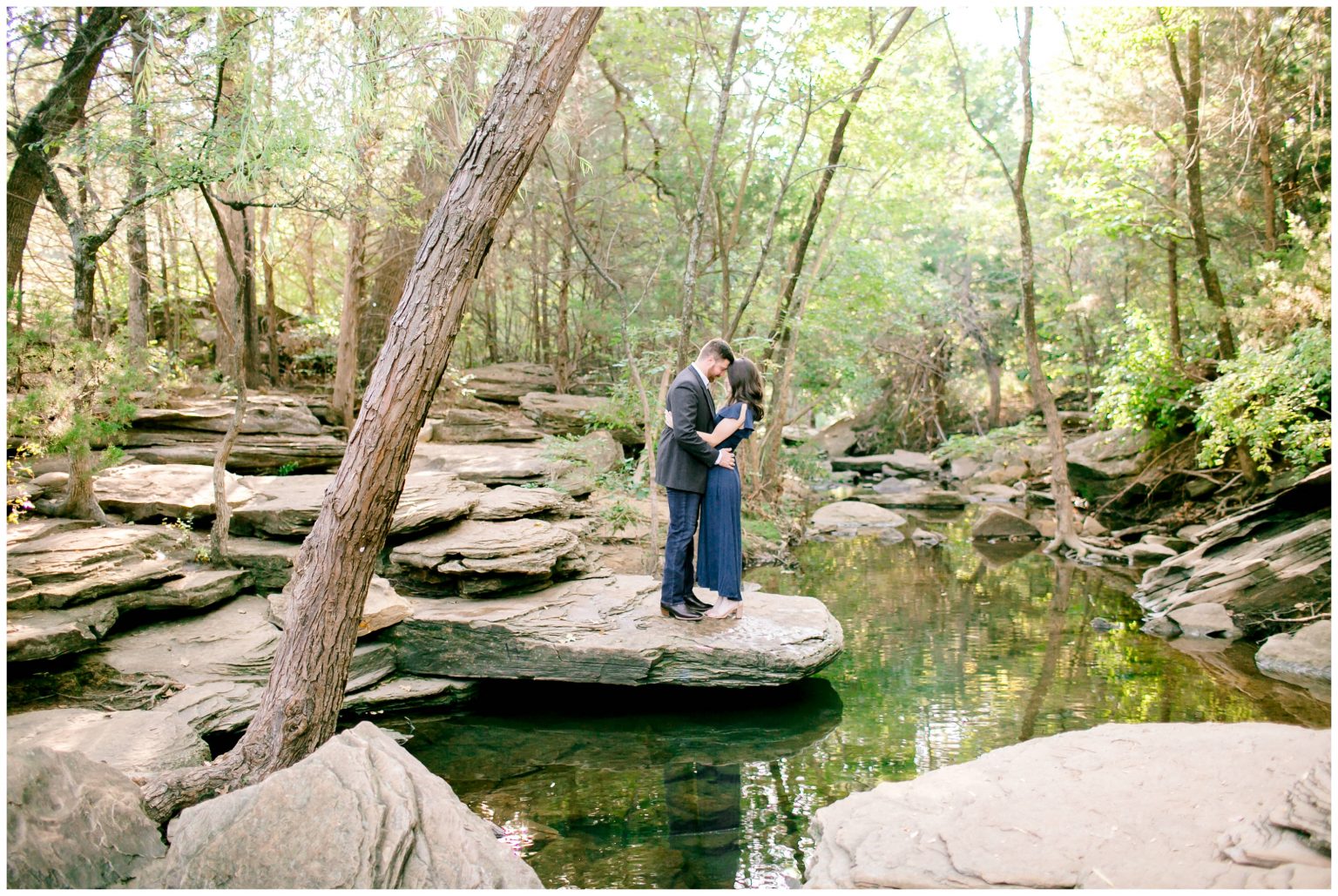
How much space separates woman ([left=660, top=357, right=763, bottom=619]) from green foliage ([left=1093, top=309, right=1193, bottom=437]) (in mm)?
8190

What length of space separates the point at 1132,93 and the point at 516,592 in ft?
41.2

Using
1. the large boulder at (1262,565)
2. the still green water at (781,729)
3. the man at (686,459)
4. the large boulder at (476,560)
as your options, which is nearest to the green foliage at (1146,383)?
the large boulder at (1262,565)

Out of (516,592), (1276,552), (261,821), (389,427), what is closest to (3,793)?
(261,821)

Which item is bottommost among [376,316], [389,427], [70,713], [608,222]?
[70,713]

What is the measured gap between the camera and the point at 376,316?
49.8 feet

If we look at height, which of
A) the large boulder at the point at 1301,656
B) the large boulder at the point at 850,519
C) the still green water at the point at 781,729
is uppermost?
the large boulder at the point at 1301,656

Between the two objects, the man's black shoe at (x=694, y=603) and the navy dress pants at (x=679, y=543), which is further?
the man's black shoe at (x=694, y=603)

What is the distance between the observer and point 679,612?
6.72 meters

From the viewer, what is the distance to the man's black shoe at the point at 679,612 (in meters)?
6.69

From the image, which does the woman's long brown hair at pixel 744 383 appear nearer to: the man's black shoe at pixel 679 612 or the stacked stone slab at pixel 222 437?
the man's black shoe at pixel 679 612

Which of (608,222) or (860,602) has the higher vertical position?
(608,222)

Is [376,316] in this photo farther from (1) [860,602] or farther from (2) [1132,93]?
(2) [1132,93]

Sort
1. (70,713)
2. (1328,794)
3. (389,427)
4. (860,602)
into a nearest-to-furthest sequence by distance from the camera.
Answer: (1328,794)
(389,427)
(70,713)
(860,602)

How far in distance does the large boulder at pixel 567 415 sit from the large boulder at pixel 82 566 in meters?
7.90
